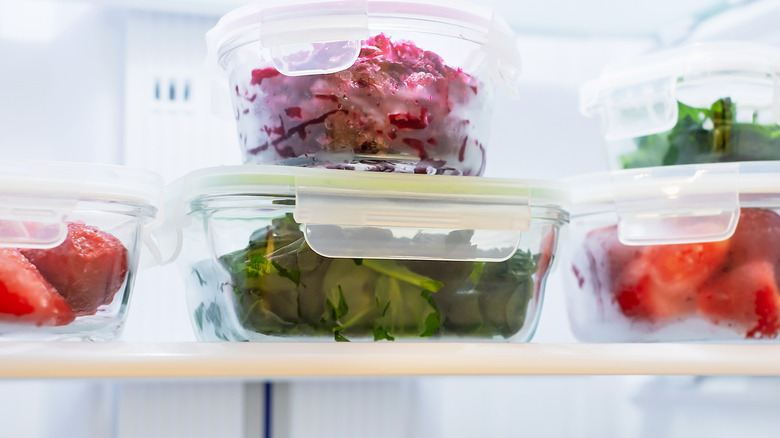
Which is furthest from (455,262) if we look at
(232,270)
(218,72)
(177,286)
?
(177,286)

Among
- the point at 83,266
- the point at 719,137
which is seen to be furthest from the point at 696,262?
the point at 83,266

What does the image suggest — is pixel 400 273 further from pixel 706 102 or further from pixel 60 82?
→ pixel 60 82

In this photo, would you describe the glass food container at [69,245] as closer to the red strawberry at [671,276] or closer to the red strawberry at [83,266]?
→ the red strawberry at [83,266]

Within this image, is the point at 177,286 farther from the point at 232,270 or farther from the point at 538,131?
the point at 538,131

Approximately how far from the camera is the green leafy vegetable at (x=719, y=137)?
0.83 metres

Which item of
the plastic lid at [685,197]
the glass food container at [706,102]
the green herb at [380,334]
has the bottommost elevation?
the green herb at [380,334]

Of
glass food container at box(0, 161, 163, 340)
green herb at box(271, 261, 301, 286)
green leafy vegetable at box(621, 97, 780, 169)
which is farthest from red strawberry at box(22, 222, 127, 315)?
green leafy vegetable at box(621, 97, 780, 169)

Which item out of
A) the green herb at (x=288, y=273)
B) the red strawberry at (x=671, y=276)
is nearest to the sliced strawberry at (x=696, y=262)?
the red strawberry at (x=671, y=276)

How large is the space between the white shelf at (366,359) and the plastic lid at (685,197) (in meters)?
0.11

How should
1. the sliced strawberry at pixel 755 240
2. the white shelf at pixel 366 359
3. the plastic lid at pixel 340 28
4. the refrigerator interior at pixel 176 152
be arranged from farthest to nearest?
1. the refrigerator interior at pixel 176 152
2. the sliced strawberry at pixel 755 240
3. the plastic lid at pixel 340 28
4. the white shelf at pixel 366 359

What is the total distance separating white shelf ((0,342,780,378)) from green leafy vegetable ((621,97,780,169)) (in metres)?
0.23

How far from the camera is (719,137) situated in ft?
2.72

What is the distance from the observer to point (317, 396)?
1.00m

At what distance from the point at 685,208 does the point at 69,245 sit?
54 cm
